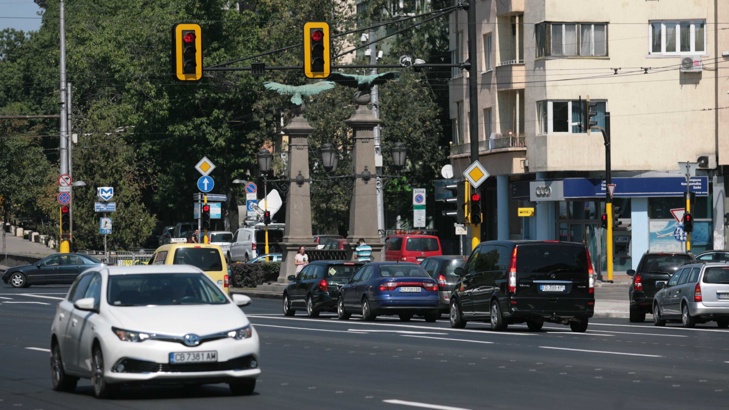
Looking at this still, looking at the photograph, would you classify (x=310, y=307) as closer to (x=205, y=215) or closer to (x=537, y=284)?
(x=537, y=284)

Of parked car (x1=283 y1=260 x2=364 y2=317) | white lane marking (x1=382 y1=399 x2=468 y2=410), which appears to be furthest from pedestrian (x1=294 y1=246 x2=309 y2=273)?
white lane marking (x1=382 y1=399 x2=468 y2=410)

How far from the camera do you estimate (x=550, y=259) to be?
2841 centimetres

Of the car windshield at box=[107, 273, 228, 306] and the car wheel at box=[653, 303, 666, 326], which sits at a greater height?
the car windshield at box=[107, 273, 228, 306]

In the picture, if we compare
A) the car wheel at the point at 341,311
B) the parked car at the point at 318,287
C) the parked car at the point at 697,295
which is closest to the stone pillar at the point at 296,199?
the parked car at the point at 318,287

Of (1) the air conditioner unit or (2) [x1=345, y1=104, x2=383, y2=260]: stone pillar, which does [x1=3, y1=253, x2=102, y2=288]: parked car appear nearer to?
(2) [x1=345, y1=104, x2=383, y2=260]: stone pillar

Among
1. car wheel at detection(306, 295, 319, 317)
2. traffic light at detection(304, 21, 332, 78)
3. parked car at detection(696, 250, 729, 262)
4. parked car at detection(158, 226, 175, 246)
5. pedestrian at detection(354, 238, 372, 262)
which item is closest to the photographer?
traffic light at detection(304, 21, 332, 78)

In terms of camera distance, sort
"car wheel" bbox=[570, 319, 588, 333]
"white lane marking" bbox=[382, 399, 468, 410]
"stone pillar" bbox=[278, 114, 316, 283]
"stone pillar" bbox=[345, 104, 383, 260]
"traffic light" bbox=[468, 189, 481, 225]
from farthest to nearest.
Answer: "stone pillar" bbox=[278, 114, 316, 283]
"stone pillar" bbox=[345, 104, 383, 260]
"traffic light" bbox=[468, 189, 481, 225]
"car wheel" bbox=[570, 319, 588, 333]
"white lane marking" bbox=[382, 399, 468, 410]

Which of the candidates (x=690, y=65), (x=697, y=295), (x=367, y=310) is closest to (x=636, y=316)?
(x=697, y=295)

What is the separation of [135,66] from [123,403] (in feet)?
236

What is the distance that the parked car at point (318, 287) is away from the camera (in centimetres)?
3659

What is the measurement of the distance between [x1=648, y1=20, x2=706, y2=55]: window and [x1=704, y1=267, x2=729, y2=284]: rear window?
3008 centimetres

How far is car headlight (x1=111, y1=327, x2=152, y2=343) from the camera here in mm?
14789

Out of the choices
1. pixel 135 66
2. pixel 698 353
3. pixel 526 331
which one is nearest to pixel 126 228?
pixel 135 66

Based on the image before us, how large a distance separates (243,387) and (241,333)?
83cm
